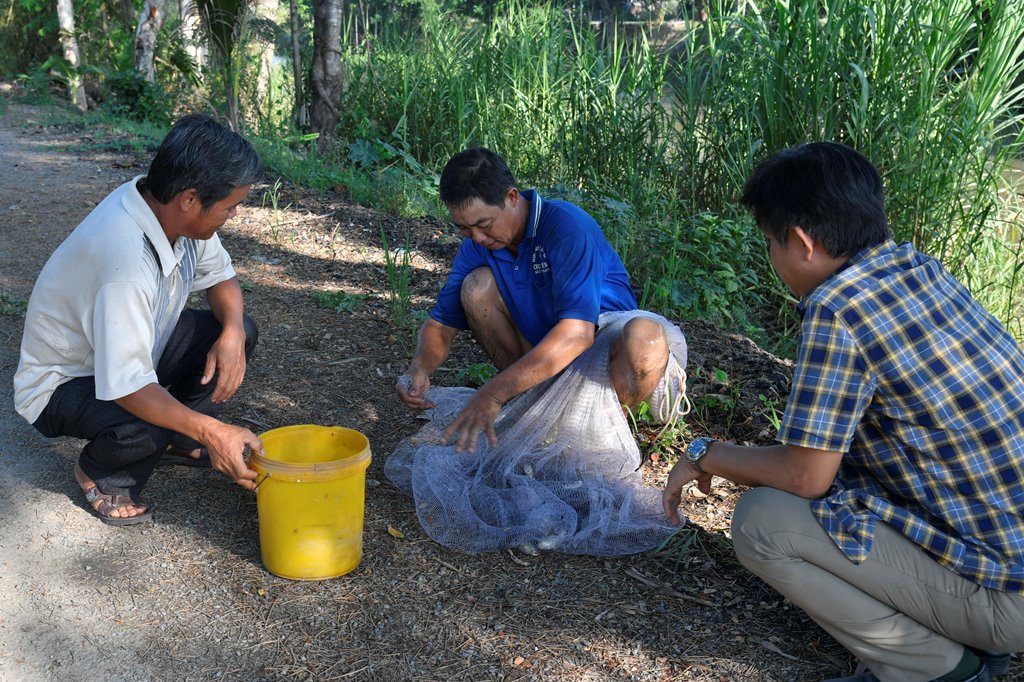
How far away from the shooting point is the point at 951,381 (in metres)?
1.79

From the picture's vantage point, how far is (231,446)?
224 cm

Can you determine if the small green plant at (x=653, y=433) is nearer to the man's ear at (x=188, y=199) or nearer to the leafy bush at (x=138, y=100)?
the man's ear at (x=188, y=199)

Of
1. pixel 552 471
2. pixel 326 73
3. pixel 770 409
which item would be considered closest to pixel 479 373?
pixel 552 471

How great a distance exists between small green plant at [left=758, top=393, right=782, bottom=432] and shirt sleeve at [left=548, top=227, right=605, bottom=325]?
31.4 inches

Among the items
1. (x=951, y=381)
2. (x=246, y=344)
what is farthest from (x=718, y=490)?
(x=246, y=344)

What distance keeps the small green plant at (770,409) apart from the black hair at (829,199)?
4.29 ft

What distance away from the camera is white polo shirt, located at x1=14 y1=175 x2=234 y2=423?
228 centimetres

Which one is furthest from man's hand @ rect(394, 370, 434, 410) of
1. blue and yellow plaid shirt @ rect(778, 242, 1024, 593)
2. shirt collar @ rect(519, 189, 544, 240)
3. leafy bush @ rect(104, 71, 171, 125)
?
leafy bush @ rect(104, 71, 171, 125)

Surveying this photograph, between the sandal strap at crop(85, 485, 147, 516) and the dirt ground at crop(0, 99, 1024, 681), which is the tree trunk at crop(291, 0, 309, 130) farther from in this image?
the sandal strap at crop(85, 485, 147, 516)

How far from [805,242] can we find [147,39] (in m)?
11.0

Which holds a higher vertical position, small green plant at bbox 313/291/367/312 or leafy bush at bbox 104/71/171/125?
leafy bush at bbox 104/71/171/125

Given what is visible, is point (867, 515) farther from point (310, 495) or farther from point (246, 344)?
→ point (246, 344)

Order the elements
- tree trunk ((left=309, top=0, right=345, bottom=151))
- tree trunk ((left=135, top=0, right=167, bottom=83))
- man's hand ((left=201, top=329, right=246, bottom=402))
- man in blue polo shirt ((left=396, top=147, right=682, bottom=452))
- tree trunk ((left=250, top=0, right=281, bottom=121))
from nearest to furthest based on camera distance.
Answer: man in blue polo shirt ((left=396, top=147, right=682, bottom=452)), man's hand ((left=201, top=329, right=246, bottom=402)), tree trunk ((left=309, top=0, right=345, bottom=151)), tree trunk ((left=250, top=0, right=281, bottom=121)), tree trunk ((left=135, top=0, right=167, bottom=83))

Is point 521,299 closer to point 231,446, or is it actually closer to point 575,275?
point 575,275
